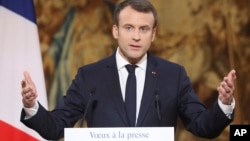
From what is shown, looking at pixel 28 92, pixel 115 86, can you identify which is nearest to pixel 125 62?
pixel 115 86

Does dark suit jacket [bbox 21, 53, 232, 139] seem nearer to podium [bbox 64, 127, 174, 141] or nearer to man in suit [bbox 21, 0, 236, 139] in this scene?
man in suit [bbox 21, 0, 236, 139]

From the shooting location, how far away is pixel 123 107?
Result: 8.70ft

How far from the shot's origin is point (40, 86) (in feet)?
13.0

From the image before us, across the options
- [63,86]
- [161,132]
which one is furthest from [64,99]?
[63,86]

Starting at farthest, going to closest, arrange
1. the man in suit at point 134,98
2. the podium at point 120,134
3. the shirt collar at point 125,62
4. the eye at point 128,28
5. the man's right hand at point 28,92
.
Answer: the shirt collar at point 125,62, the eye at point 128,28, the man in suit at point 134,98, the man's right hand at point 28,92, the podium at point 120,134

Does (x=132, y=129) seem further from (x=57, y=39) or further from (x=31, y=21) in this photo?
(x=57, y=39)

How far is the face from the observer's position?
267 cm

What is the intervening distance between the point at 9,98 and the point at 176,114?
5.13 ft

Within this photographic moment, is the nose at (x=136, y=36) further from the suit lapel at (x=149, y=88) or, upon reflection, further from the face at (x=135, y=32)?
the suit lapel at (x=149, y=88)

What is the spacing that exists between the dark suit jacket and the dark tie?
26mm

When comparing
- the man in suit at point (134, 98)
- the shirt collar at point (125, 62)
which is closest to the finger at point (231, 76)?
the man in suit at point (134, 98)

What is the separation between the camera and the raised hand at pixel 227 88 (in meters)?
2.33

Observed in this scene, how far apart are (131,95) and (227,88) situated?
0.55 metres

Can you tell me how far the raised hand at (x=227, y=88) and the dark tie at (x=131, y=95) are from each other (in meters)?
0.46
